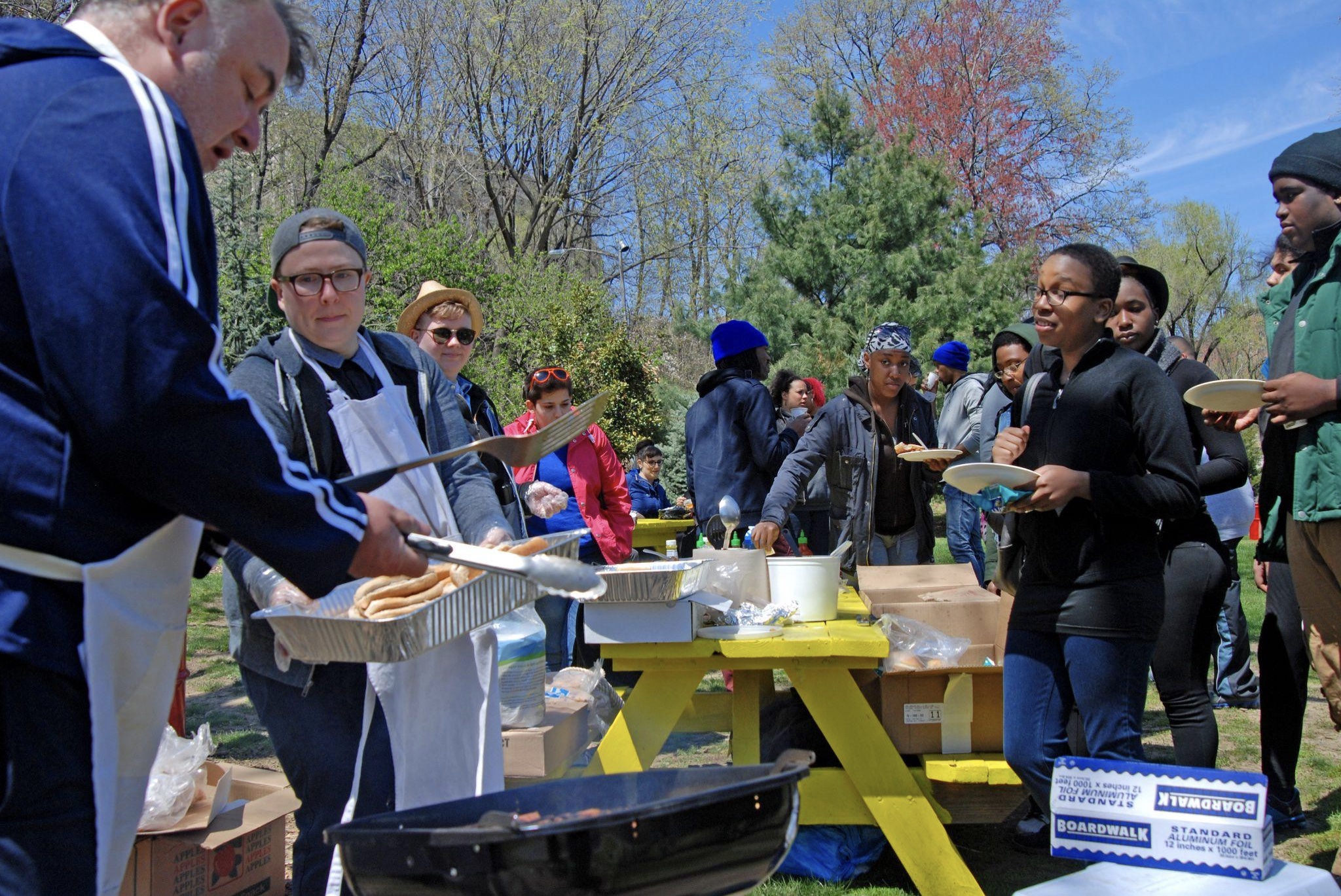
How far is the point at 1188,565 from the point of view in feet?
10.8

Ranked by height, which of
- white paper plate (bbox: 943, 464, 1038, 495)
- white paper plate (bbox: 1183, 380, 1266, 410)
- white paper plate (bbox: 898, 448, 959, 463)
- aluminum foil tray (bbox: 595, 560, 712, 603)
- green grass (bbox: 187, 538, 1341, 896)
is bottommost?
green grass (bbox: 187, 538, 1341, 896)

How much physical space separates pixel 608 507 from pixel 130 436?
460cm

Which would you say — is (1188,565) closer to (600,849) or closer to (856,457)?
(856,457)

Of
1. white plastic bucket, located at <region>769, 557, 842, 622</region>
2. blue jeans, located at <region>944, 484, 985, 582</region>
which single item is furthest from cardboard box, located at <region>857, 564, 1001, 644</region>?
blue jeans, located at <region>944, 484, 985, 582</region>

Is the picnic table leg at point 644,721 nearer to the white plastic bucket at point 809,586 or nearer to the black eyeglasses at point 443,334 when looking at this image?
the white plastic bucket at point 809,586

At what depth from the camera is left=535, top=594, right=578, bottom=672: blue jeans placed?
5.36m

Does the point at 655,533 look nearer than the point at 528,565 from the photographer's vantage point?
No

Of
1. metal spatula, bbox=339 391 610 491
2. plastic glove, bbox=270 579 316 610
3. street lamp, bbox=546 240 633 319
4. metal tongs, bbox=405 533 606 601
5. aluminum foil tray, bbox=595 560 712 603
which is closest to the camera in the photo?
metal tongs, bbox=405 533 606 601

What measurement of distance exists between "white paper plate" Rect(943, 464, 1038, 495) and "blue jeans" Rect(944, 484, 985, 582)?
488 centimetres

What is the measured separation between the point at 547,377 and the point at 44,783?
168 inches

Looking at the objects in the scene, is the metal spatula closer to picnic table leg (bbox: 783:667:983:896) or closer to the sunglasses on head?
picnic table leg (bbox: 783:667:983:896)

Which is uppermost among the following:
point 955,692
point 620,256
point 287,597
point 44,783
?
point 620,256

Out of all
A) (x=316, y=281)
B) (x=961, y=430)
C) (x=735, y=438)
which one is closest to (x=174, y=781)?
(x=316, y=281)

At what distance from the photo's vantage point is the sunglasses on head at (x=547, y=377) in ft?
17.6
